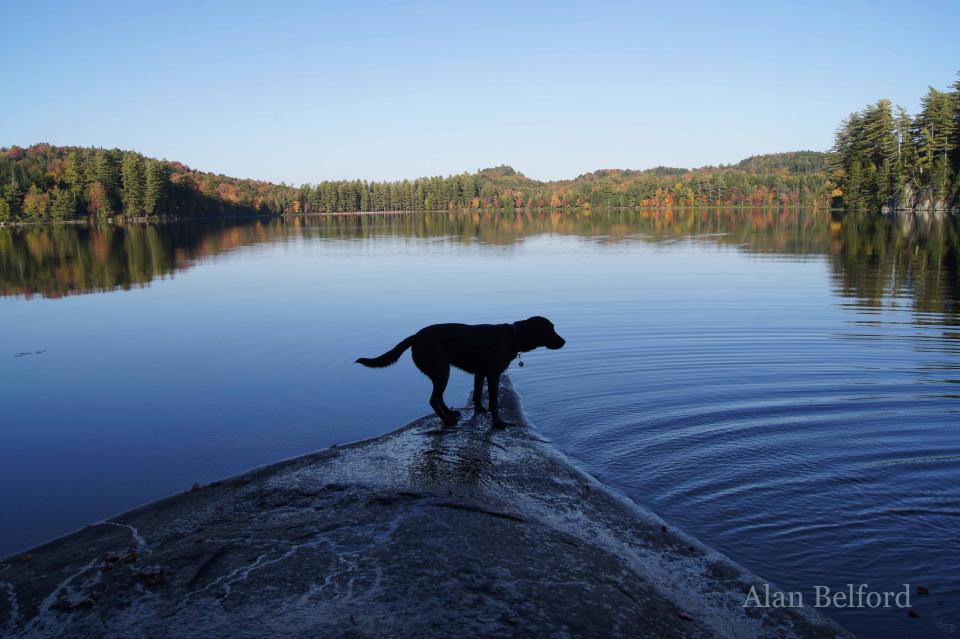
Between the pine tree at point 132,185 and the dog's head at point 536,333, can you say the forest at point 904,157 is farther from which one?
the pine tree at point 132,185

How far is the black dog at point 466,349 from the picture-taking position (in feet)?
29.0

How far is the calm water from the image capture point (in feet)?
22.1

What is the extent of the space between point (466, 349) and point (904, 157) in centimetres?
10718

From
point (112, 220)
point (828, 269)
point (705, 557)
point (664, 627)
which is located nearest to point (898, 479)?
point (705, 557)

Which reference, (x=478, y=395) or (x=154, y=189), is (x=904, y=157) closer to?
(x=478, y=395)

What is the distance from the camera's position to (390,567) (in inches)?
206

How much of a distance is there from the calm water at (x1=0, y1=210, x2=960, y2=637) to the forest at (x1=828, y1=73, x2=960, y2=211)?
229ft

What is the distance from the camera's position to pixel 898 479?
7625mm

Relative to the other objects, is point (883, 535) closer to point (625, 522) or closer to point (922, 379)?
point (625, 522)

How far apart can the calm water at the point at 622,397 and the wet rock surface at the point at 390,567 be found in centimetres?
87

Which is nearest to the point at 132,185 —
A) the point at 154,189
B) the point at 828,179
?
the point at 154,189

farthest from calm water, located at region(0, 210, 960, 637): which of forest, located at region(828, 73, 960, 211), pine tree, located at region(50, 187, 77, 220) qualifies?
pine tree, located at region(50, 187, 77, 220)

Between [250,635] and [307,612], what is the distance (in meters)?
0.41

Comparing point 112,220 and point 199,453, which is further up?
point 112,220
